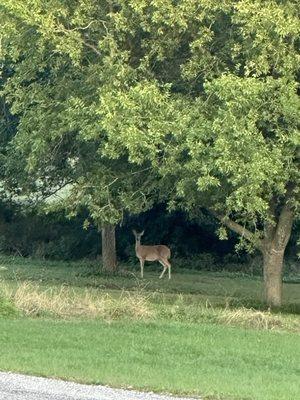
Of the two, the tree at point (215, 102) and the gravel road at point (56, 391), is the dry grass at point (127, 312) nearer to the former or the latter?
the tree at point (215, 102)

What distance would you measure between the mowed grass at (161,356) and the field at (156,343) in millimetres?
12

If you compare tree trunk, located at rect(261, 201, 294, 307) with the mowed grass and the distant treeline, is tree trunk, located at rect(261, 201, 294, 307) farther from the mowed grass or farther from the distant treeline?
the distant treeline

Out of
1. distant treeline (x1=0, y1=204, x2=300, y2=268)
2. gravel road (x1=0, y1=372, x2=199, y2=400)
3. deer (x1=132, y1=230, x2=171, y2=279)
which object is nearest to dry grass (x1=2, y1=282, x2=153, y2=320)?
gravel road (x1=0, y1=372, x2=199, y2=400)

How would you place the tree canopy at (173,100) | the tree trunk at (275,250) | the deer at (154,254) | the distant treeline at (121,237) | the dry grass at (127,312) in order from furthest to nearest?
the distant treeline at (121,237), the deer at (154,254), the tree trunk at (275,250), the dry grass at (127,312), the tree canopy at (173,100)

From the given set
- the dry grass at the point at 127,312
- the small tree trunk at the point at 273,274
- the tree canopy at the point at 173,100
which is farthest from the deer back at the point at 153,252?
the dry grass at the point at 127,312

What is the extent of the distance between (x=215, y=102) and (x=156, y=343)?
248 inches

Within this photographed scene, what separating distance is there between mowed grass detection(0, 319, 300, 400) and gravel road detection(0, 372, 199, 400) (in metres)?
0.31

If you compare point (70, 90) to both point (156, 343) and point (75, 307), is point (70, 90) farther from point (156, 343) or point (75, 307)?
point (156, 343)

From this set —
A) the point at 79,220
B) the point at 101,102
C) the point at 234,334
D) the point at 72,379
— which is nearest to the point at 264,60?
the point at 101,102

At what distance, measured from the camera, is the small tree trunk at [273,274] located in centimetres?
2372

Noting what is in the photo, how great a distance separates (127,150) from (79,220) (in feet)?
58.5

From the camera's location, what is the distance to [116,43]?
840 inches

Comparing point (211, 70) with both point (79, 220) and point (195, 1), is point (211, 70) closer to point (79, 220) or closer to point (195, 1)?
point (195, 1)

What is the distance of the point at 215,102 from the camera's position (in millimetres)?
20359
